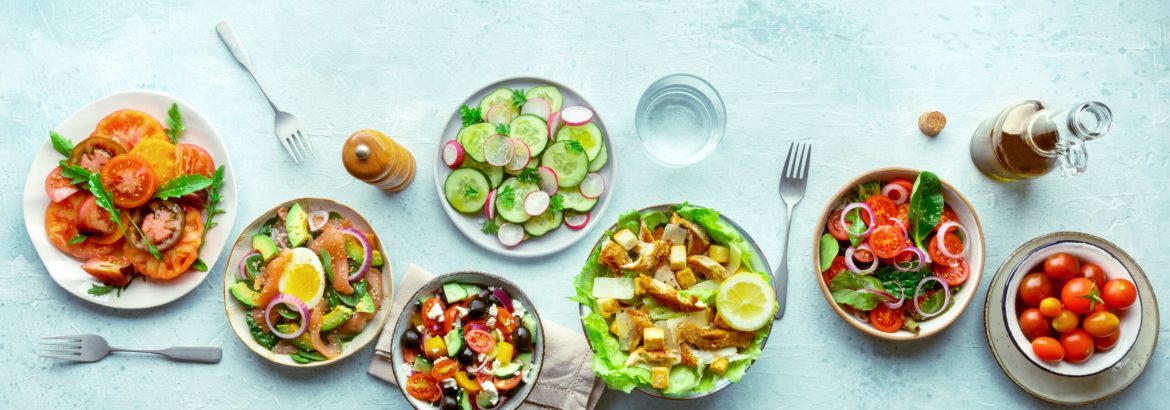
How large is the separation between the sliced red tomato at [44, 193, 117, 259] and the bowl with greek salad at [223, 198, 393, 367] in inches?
23.3

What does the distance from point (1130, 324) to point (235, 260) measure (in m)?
3.61

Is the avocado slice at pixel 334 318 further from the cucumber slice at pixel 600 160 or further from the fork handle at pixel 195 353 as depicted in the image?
the cucumber slice at pixel 600 160

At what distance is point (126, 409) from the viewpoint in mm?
3252

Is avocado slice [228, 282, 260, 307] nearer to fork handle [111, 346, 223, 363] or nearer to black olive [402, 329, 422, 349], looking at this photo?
fork handle [111, 346, 223, 363]

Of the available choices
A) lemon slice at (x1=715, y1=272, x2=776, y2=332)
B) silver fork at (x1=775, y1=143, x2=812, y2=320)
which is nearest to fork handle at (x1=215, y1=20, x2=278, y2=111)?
lemon slice at (x1=715, y1=272, x2=776, y2=332)

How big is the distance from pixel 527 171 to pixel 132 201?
64.0 inches

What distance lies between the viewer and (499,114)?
310cm

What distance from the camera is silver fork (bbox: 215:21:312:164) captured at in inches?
126

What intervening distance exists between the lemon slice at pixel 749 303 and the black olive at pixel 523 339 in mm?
757

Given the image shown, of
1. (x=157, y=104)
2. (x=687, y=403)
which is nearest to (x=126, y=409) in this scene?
(x=157, y=104)

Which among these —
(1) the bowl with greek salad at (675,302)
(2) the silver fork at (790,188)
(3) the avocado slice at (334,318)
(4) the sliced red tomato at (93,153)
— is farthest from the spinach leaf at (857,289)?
(4) the sliced red tomato at (93,153)

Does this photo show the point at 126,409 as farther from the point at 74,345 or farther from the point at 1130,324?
the point at 1130,324

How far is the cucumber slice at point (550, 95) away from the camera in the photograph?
3086 mm

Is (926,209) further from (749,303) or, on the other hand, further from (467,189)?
(467,189)
